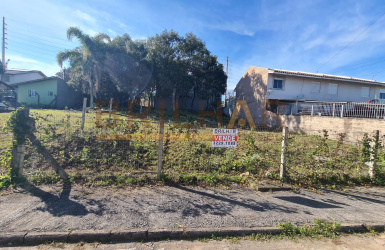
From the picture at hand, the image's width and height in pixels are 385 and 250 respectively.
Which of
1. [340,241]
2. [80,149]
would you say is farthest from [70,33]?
[340,241]

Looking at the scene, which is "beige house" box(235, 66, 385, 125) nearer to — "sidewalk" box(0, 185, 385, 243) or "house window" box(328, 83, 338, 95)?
"house window" box(328, 83, 338, 95)

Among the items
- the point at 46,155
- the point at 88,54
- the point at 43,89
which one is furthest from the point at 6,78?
the point at 46,155

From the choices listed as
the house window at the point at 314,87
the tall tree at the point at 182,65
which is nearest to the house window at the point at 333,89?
the house window at the point at 314,87

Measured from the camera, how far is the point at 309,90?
1664 cm

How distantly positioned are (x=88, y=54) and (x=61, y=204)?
1748 centimetres

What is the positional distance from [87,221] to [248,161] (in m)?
3.66

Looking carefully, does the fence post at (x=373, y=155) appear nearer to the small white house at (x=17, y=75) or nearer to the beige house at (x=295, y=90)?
the beige house at (x=295, y=90)

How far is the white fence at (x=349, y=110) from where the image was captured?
7912mm

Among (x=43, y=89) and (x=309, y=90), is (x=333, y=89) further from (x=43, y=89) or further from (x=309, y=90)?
(x=43, y=89)

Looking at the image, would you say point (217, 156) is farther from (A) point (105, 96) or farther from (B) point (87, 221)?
(A) point (105, 96)

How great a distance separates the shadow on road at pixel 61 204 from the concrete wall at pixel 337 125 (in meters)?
8.95

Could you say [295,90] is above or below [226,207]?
above

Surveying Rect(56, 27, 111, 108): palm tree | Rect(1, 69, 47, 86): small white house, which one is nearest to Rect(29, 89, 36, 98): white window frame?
Rect(56, 27, 111, 108): palm tree

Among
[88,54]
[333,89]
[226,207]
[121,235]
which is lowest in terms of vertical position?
[121,235]
